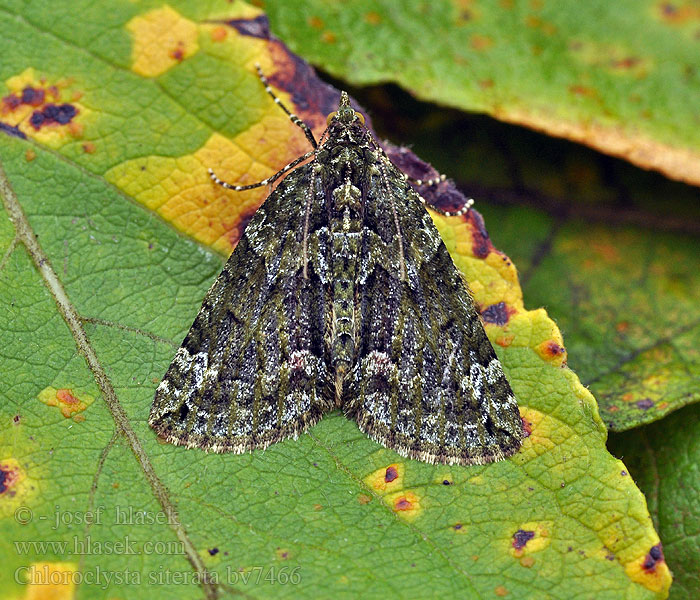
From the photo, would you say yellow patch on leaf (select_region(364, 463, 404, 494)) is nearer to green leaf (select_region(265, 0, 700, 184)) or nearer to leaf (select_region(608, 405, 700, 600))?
leaf (select_region(608, 405, 700, 600))

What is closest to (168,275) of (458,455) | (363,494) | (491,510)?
(363,494)

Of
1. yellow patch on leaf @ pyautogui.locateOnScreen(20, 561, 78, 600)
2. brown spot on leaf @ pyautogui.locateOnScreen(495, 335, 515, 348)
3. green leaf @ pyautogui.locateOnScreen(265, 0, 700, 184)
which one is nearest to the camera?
yellow patch on leaf @ pyautogui.locateOnScreen(20, 561, 78, 600)

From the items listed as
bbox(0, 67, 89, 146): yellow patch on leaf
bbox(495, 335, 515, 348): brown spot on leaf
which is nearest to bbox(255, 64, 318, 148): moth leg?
bbox(0, 67, 89, 146): yellow patch on leaf

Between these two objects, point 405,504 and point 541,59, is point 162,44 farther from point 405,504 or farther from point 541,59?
point 405,504

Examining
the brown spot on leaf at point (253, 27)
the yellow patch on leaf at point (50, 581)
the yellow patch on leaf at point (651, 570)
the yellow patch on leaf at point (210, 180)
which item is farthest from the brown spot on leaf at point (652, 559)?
the brown spot on leaf at point (253, 27)

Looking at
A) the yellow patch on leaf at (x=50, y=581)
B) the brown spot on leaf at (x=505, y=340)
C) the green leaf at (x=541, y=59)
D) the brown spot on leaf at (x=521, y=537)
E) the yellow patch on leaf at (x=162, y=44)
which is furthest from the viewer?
the green leaf at (x=541, y=59)

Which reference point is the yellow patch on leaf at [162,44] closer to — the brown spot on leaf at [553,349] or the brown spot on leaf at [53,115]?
the brown spot on leaf at [53,115]

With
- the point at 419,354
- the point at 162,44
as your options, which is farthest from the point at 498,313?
the point at 162,44
